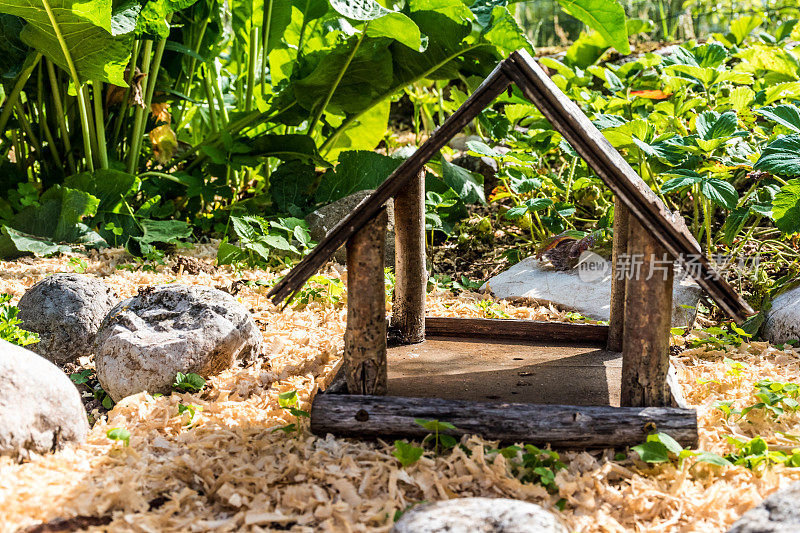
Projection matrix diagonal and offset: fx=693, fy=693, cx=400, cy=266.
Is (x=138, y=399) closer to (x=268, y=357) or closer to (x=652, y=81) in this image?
(x=268, y=357)

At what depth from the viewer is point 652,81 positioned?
14.9 ft

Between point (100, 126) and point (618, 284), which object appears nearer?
point (618, 284)

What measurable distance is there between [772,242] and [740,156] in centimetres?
55

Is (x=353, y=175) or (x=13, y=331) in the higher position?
(x=353, y=175)

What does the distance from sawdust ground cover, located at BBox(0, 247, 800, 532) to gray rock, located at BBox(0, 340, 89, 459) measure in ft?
0.14

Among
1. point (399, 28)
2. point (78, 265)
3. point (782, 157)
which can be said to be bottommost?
point (78, 265)

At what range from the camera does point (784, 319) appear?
9.45ft

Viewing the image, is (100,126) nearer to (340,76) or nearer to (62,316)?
(340,76)

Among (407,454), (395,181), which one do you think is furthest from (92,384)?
(395,181)

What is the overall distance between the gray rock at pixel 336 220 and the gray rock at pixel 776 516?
9.59ft

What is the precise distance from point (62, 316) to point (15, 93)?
5.70 feet

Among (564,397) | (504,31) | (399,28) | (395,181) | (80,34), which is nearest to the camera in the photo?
(395,181)

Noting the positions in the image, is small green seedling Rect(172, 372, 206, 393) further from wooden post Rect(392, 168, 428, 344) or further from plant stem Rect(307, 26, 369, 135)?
plant stem Rect(307, 26, 369, 135)

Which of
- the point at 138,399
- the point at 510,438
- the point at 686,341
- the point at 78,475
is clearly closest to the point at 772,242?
the point at 686,341
